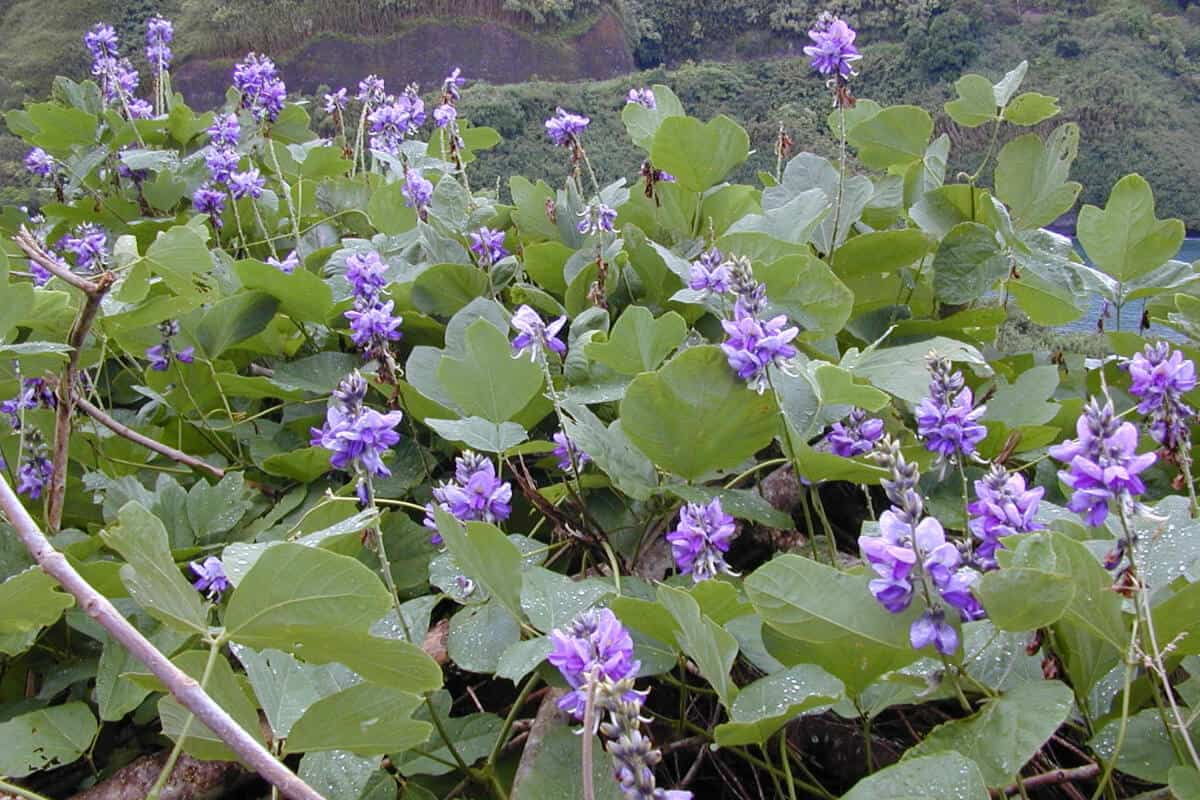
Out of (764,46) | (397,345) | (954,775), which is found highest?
(954,775)

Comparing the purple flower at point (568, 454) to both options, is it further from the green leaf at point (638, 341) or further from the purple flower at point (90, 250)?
the purple flower at point (90, 250)

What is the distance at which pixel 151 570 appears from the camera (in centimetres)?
50

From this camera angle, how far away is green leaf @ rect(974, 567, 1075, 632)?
47cm

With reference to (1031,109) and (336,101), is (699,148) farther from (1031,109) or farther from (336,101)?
(336,101)

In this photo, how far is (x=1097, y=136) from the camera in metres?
9.54

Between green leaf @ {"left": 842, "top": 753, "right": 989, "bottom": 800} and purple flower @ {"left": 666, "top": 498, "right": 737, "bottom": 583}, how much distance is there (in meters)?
0.23

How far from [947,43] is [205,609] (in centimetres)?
1376

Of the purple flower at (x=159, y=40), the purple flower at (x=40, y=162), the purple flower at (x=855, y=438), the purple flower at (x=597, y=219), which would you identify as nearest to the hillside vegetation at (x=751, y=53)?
the purple flower at (x=159, y=40)

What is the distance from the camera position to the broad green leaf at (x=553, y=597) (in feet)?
2.07

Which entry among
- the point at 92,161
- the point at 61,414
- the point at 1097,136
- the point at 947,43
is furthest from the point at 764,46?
the point at 61,414

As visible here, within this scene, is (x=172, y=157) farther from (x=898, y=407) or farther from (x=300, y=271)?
(x=898, y=407)

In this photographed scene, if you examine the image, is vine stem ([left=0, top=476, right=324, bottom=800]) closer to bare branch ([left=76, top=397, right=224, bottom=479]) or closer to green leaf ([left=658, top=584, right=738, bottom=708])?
green leaf ([left=658, top=584, right=738, bottom=708])

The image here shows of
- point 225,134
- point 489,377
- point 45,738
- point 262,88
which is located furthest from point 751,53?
point 45,738

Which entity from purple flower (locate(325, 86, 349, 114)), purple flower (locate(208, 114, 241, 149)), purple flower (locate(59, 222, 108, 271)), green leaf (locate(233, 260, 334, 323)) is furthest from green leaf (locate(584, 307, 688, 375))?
purple flower (locate(325, 86, 349, 114))
